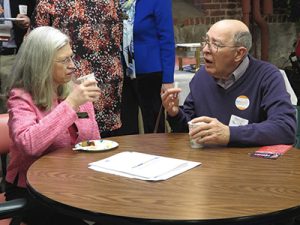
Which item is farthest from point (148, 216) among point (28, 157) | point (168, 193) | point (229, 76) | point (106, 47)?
point (106, 47)

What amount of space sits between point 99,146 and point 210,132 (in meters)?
0.45

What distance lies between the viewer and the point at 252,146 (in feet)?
6.59

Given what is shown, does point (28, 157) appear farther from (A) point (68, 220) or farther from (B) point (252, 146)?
(B) point (252, 146)

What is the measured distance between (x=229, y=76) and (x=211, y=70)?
0.09 m

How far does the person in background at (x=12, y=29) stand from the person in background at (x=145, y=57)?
0.67m

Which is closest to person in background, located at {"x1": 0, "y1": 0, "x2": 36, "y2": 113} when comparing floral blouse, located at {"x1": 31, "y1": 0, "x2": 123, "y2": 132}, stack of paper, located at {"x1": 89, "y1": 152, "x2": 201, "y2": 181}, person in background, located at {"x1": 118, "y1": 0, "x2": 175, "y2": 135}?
floral blouse, located at {"x1": 31, "y1": 0, "x2": 123, "y2": 132}

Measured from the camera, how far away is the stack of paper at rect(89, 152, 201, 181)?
5.47 feet

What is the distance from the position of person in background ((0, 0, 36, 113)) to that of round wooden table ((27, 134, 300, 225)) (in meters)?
1.64

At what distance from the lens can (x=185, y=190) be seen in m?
1.52

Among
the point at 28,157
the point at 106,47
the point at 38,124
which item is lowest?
the point at 28,157

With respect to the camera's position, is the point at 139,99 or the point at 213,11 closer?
the point at 139,99

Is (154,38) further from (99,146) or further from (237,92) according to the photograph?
(99,146)

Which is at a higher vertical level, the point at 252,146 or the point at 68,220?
the point at 252,146

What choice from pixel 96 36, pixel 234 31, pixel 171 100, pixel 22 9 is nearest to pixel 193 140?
pixel 171 100
